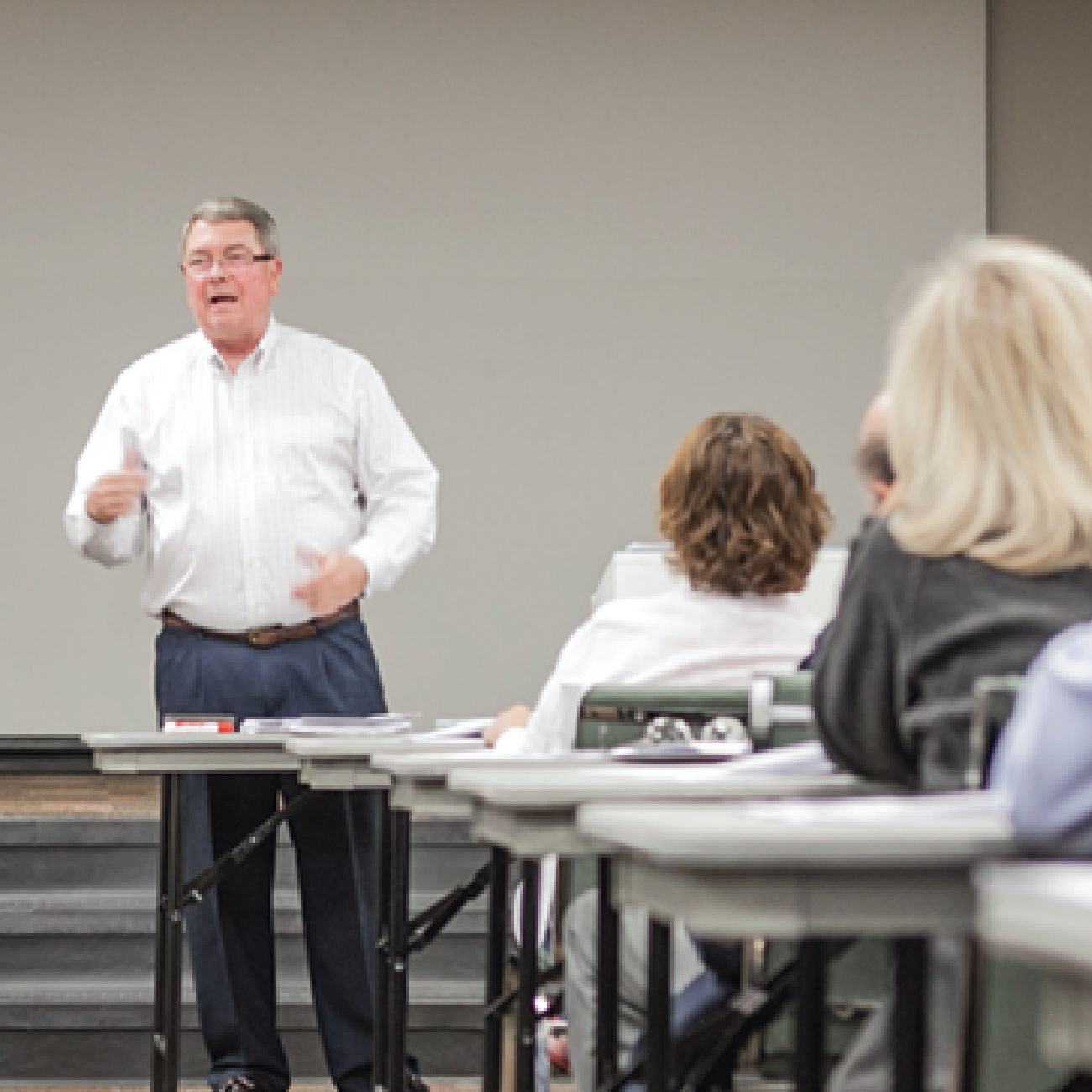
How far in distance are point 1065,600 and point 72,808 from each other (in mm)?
4292

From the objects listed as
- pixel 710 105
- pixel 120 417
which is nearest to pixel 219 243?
pixel 120 417

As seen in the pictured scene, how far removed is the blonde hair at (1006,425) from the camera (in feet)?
5.07

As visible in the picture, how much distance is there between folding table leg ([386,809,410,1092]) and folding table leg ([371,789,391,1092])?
34 millimetres

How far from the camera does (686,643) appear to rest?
2693mm

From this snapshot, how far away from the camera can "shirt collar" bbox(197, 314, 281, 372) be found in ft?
12.4

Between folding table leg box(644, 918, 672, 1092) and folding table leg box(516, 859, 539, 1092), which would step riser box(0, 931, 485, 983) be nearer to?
folding table leg box(516, 859, 539, 1092)

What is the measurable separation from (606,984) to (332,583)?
5.26ft

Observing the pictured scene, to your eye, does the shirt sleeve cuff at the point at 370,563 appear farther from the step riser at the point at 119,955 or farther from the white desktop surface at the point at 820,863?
the white desktop surface at the point at 820,863

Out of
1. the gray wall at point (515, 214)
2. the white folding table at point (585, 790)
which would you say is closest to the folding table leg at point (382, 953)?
the white folding table at point (585, 790)

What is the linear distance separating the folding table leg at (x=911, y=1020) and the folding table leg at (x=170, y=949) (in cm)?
207

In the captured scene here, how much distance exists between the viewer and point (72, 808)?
5.43 meters

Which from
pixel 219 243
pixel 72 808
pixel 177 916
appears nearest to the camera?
pixel 177 916

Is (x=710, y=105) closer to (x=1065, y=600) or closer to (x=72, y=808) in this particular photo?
(x=72, y=808)

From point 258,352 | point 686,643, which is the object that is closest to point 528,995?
point 686,643
